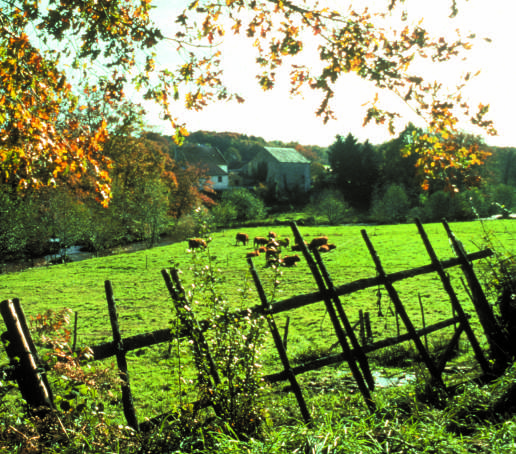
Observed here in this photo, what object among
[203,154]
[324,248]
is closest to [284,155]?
[203,154]

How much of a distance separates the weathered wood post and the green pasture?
57 centimetres

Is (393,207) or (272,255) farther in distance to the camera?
(393,207)

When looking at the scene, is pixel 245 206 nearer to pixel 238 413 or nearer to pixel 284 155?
pixel 284 155

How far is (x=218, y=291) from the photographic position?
386 centimetres

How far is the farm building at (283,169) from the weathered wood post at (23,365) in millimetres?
67674

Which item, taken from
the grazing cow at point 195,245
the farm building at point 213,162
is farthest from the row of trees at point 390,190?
the grazing cow at point 195,245

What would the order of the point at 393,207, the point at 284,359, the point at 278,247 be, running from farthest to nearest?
the point at 393,207
the point at 278,247
the point at 284,359

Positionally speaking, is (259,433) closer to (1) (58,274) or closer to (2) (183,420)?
(2) (183,420)

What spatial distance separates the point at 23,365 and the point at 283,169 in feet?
235

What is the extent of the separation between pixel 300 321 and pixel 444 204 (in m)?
38.0

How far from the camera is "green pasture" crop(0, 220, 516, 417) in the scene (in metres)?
6.07

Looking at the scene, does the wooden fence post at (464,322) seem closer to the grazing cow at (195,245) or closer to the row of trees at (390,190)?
the grazing cow at (195,245)

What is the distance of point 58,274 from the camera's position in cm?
2166

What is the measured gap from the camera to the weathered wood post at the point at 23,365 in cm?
333
